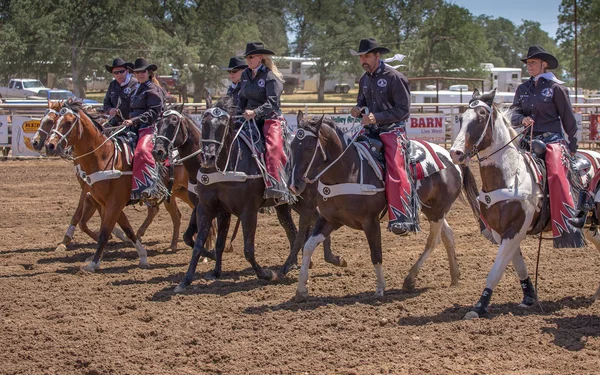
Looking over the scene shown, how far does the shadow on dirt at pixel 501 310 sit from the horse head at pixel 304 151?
1.67 metres

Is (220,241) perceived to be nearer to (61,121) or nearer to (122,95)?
(61,121)

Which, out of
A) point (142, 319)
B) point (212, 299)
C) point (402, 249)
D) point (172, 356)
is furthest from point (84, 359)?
point (402, 249)

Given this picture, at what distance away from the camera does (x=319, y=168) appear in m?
7.82

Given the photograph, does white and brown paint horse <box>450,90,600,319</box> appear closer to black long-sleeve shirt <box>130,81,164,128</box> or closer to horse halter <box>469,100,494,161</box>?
horse halter <box>469,100,494,161</box>

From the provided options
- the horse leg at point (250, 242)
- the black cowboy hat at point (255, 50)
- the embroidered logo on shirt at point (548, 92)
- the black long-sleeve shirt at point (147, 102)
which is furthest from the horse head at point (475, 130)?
the black long-sleeve shirt at point (147, 102)

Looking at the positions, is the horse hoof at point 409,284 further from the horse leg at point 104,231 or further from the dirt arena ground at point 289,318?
the horse leg at point 104,231

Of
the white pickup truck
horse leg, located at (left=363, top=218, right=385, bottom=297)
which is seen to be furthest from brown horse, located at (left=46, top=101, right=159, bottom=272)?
the white pickup truck

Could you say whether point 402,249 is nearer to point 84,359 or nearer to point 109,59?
point 84,359

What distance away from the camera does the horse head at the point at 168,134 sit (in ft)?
28.7

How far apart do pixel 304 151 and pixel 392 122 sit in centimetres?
113

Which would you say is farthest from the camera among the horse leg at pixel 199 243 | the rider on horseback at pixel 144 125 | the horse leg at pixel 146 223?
the horse leg at pixel 146 223

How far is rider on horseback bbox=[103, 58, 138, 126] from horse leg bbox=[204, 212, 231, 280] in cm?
266

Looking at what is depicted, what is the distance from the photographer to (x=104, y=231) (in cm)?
985

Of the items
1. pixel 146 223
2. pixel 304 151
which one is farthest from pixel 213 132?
pixel 146 223
